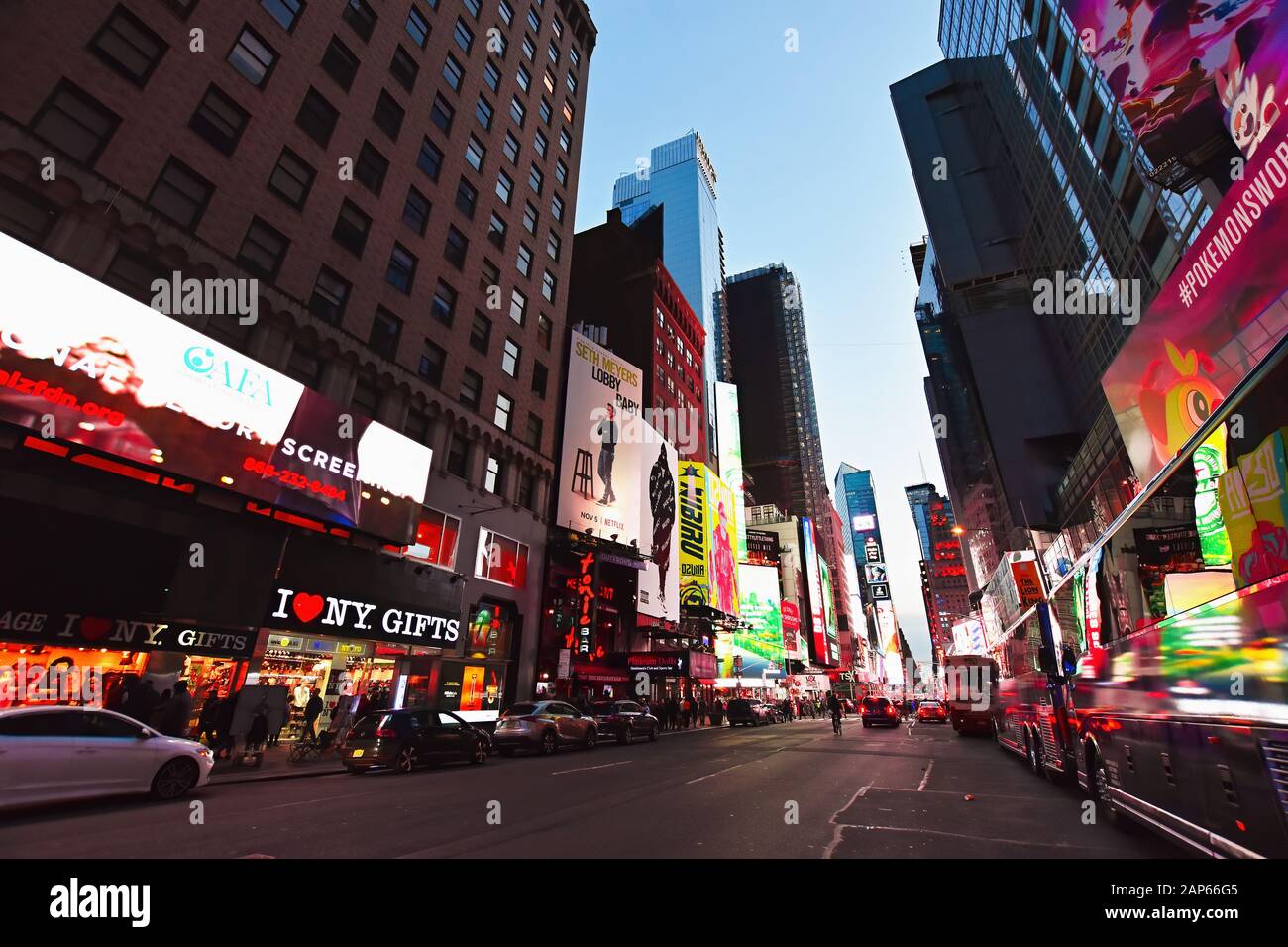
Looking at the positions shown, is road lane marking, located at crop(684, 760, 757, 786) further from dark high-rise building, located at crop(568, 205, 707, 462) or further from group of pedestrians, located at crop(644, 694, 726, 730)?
dark high-rise building, located at crop(568, 205, 707, 462)

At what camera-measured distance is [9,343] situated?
1273 cm

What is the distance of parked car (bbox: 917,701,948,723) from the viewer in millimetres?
45812

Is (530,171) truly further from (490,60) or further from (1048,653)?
(1048,653)

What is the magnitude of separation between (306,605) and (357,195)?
55.3ft

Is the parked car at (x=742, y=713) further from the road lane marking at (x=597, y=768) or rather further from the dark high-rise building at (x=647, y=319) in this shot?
the road lane marking at (x=597, y=768)

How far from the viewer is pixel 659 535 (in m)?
47.3

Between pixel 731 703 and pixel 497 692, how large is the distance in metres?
20.3

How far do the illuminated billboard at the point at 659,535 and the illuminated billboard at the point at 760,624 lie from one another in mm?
23864

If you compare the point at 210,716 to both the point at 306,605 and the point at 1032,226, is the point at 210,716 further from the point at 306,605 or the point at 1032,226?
the point at 1032,226

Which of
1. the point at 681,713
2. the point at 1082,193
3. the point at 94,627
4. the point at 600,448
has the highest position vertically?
the point at 1082,193

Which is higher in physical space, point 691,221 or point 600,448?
point 691,221

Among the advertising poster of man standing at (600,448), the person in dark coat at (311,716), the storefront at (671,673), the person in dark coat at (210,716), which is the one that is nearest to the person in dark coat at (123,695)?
the person in dark coat at (210,716)

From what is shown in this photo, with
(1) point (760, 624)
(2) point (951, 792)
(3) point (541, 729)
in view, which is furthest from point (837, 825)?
(1) point (760, 624)
